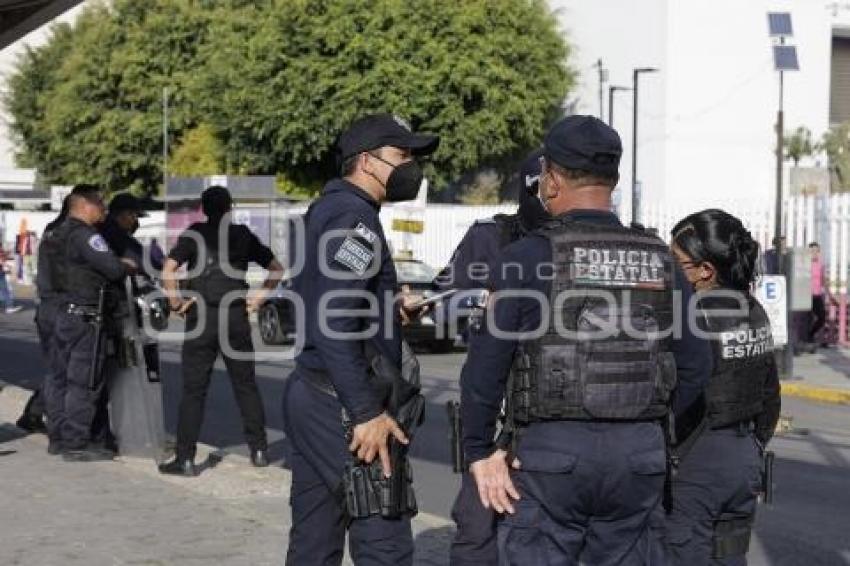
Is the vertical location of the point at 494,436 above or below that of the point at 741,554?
above

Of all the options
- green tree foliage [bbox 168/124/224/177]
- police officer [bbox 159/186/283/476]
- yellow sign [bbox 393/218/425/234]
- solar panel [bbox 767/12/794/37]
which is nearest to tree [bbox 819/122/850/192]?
green tree foliage [bbox 168/124/224/177]

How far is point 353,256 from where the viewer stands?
14.4ft

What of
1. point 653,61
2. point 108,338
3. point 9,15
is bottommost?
point 108,338

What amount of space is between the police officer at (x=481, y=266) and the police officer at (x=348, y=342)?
47 cm

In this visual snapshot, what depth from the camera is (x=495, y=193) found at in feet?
144

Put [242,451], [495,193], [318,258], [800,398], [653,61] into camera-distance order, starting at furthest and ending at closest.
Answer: [653,61], [495,193], [800,398], [242,451], [318,258]

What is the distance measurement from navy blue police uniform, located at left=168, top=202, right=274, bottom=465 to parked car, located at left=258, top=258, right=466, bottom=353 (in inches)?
413

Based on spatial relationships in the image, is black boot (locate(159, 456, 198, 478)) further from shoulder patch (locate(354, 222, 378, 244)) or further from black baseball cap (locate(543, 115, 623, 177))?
black baseball cap (locate(543, 115, 623, 177))

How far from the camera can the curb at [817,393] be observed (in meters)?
16.1

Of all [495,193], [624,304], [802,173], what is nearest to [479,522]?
[624,304]

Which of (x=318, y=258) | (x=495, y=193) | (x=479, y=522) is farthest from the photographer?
(x=495, y=193)

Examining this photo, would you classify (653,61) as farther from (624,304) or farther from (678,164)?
(624,304)

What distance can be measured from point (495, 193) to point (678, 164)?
8693mm

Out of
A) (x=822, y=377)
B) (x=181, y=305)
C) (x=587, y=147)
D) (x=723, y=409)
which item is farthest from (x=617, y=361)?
(x=822, y=377)
